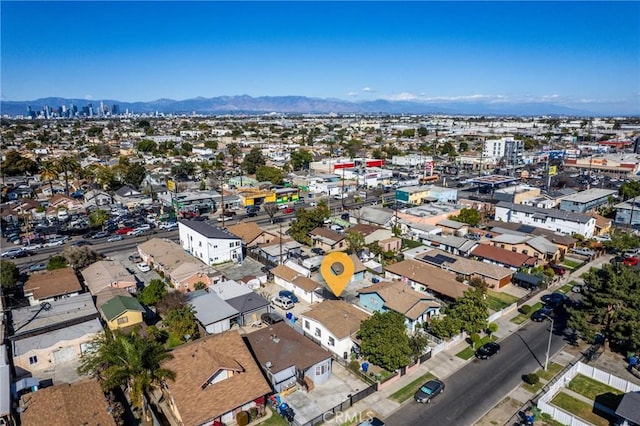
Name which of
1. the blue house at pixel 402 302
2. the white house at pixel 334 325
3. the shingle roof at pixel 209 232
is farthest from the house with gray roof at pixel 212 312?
the blue house at pixel 402 302

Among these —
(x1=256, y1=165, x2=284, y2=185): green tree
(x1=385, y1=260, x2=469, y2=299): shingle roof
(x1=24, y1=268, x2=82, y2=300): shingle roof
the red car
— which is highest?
(x1=256, y1=165, x2=284, y2=185): green tree

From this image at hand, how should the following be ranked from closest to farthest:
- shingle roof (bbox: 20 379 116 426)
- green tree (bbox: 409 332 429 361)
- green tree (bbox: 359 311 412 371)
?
1. shingle roof (bbox: 20 379 116 426)
2. green tree (bbox: 359 311 412 371)
3. green tree (bbox: 409 332 429 361)

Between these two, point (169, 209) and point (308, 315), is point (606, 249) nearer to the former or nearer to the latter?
point (308, 315)

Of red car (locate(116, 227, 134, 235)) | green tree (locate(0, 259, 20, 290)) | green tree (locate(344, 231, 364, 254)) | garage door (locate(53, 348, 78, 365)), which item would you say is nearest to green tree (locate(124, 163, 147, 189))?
red car (locate(116, 227, 134, 235))

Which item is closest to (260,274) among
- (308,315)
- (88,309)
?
(308,315)

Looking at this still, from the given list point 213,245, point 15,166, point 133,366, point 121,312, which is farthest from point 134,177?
point 133,366

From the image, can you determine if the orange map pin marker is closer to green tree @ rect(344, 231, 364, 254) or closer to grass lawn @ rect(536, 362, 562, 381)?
green tree @ rect(344, 231, 364, 254)

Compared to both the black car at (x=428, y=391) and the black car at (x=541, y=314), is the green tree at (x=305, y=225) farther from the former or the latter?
the black car at (x=428, y=391)
